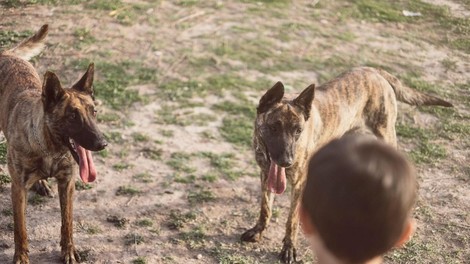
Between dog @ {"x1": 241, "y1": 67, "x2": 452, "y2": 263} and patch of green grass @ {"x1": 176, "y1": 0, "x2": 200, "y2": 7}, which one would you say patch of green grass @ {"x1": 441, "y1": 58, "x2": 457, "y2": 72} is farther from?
patch of green grass @ {"x1": 176, "y1": 0, "x2": 200, "y2": 7}

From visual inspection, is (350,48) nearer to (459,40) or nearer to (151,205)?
(459,40)

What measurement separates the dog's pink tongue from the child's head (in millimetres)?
3010

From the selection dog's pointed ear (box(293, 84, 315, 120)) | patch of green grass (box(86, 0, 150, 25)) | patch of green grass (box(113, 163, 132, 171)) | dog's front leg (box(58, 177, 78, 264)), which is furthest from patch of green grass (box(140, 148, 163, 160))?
patch of green grass (box(86, 0, 150, 25))

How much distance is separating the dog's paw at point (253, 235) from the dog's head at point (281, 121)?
959 mm

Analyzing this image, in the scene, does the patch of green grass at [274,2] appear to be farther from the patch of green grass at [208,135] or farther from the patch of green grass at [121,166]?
the patch of green grass at [121,166]

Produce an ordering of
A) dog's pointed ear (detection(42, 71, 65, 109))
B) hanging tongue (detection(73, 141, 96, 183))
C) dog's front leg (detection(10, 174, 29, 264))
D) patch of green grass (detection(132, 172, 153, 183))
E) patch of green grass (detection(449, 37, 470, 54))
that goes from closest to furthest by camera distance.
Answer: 1. dog's pointed ear (detection(42, 71, 65, 109))
2. hanging tongue (detection(73, 141, 96, 183))
3. dog's front leg (detection(10, 174, 29, 264))
4. patch of green grass (detection(132, 172, 153, 183))
5. patch of green grass (detection(449, 37, 470, 54))

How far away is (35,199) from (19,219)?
1.01 meters

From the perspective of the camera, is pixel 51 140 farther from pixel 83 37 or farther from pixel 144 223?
pixel 83 37

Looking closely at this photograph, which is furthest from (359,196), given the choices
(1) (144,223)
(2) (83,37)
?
(2) (83,37)

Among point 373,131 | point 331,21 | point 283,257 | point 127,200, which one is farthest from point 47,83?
point 331,21

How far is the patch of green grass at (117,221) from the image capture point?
18.4 feet

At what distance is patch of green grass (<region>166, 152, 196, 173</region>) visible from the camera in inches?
257

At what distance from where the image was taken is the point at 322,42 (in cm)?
995

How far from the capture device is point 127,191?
6082 millimetres
